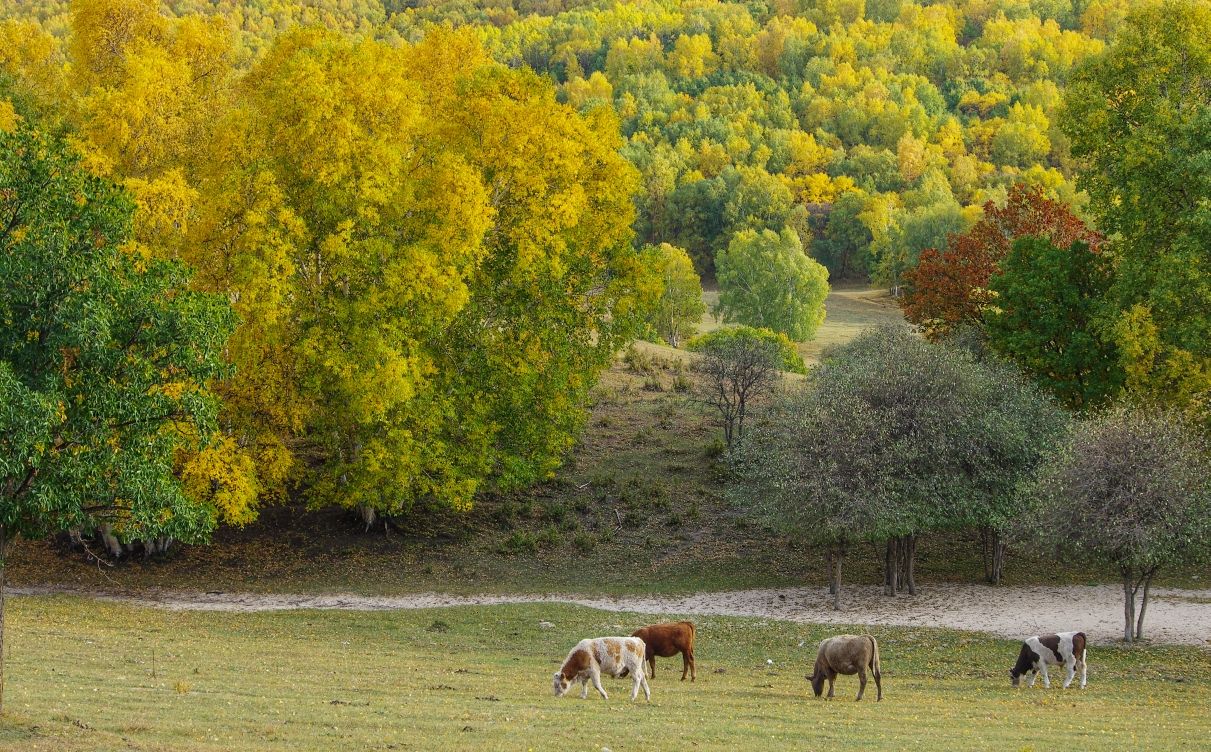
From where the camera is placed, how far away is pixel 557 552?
44031mm

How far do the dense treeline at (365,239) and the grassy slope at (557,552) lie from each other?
224 centimetres

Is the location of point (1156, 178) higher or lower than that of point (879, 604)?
higher

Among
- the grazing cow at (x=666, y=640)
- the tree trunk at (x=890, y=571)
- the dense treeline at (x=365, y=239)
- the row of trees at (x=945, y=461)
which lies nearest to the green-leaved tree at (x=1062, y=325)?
the row of trees at (x=945, y=461)

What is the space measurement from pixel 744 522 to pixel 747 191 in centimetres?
11470

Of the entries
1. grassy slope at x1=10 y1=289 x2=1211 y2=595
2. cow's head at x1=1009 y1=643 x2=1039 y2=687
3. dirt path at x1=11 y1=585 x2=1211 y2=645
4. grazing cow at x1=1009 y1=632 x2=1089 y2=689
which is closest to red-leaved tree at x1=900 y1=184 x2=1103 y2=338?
grassy slope at x1=10 y1=289 x2=1211 y2=595

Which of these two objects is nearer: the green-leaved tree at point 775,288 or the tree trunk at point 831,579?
the tree trunk at point 831,579

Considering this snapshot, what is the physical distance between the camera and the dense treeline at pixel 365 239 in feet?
124

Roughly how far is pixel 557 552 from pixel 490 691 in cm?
2065

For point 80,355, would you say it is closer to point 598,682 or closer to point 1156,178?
point 598,682

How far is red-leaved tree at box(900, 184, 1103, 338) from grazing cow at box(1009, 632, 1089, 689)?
28145 mm

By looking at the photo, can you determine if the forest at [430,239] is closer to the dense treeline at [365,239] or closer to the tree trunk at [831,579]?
the dense treeline at [365,239]

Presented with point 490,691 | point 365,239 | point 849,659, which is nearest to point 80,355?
point 490,691

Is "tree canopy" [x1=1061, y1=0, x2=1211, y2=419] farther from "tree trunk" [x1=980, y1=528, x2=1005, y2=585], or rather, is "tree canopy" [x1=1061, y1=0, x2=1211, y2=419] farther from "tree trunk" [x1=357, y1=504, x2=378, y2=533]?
"tree trunk" [x1=357, y1=504, x2=378, y2=533]

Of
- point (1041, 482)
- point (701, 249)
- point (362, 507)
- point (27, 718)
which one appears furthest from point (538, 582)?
point (701, 249)
